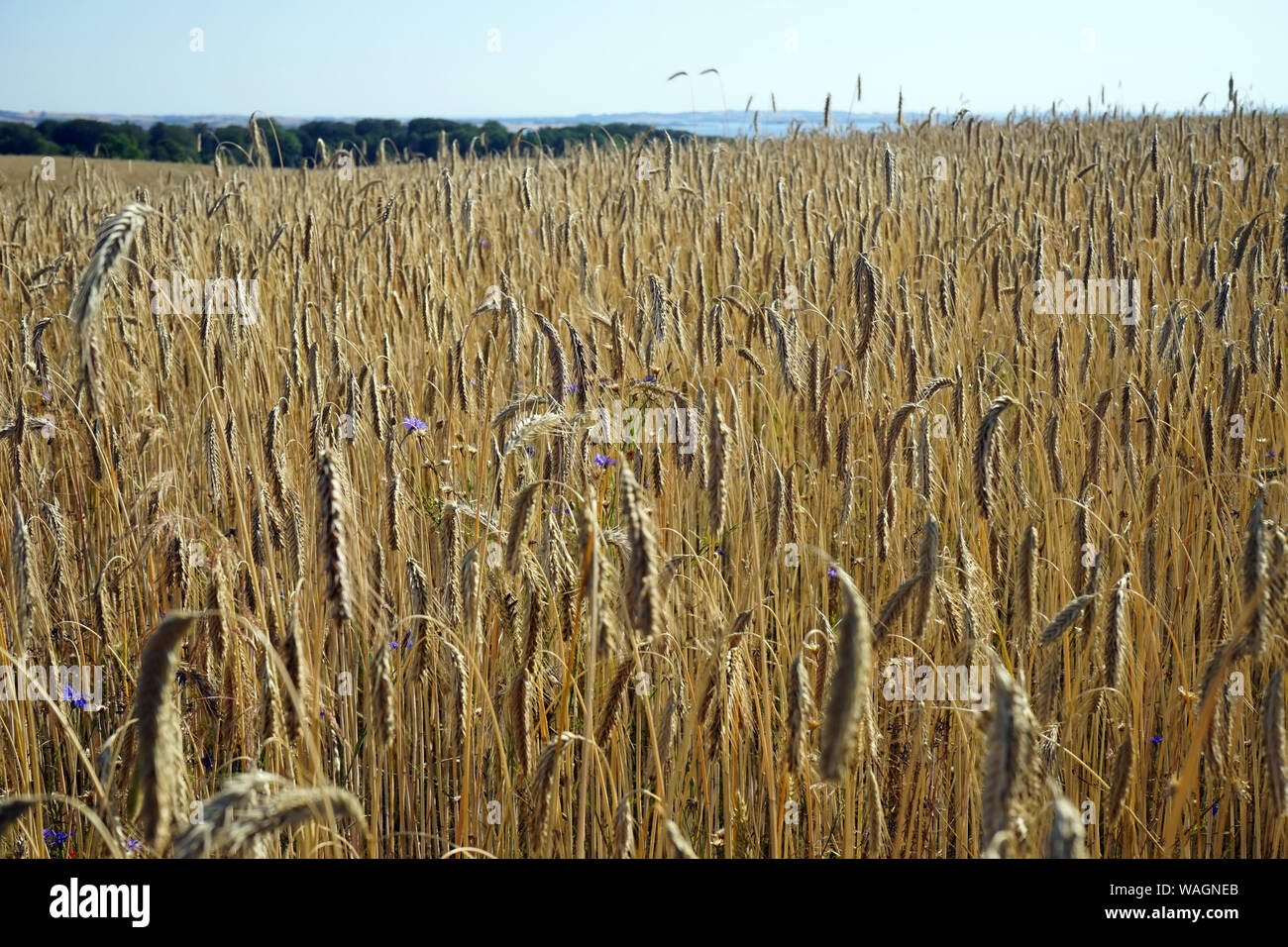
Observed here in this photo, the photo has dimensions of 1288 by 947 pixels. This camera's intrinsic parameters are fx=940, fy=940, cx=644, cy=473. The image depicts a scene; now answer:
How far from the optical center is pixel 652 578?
1.00 m

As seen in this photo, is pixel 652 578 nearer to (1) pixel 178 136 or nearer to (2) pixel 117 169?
(2) pixel 117 169

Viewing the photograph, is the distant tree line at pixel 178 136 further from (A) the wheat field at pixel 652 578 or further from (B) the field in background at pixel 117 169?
(A) the wheat field at pixel 652 578

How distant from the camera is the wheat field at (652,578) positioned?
1.13 metres

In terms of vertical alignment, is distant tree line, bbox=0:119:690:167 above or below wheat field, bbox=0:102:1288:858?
above

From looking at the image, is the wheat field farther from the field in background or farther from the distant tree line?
the distant tree line

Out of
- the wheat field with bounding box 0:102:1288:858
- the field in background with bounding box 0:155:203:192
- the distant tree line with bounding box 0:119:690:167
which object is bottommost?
the wheat field with bounding box 0:102:1288:858

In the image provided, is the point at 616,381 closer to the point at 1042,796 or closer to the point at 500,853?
the point at 500,853

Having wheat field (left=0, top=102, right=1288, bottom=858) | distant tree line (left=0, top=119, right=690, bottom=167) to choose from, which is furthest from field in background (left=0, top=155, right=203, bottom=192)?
wheat field (left=0, top=102, right=1288, bottom=858)

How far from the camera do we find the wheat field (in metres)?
1.13

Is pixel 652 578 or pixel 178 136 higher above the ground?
pixel 178 136

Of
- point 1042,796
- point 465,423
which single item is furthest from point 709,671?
Result: point 465,423

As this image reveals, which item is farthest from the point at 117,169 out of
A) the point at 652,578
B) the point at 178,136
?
the point at 652,578

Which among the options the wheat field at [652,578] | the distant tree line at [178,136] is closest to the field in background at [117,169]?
the distant tree line at [178,136]

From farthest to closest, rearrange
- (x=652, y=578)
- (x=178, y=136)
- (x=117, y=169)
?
1. (x=178, y=136)
2. (x=117, y=169)
3. (x=652, y=578)
